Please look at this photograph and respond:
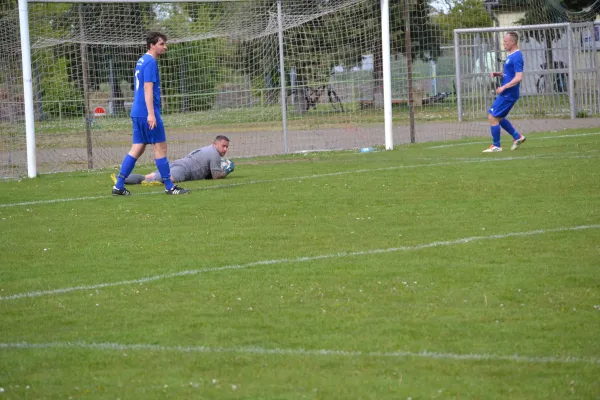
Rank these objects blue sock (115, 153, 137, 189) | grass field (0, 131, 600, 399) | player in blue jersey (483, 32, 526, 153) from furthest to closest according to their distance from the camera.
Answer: player in blue jersey (483, 32, 526, 153), blue sock (115, 153, 137, 189), grass field (0, 131, 600, 399)

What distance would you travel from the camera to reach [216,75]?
2127 centimetres

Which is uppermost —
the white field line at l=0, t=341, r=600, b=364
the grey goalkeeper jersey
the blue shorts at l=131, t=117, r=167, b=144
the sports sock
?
the blue shorts at l=131, t=117, r=167, b=144

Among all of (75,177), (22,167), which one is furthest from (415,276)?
(22,167)

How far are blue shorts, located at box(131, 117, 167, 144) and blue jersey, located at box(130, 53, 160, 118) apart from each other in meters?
0.09

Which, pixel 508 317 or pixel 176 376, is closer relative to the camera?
pixel 176 376

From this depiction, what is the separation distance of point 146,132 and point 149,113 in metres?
0.46

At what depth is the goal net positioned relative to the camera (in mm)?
19281

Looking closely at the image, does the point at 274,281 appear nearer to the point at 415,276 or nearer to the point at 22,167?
the point at 415,276

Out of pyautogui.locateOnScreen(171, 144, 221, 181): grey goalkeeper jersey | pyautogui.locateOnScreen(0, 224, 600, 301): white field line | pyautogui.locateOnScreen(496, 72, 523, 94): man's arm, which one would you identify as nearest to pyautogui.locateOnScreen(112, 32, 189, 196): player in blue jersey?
pyautogui.locateOnScreen(171, 144, 221, 181): grey goalkeeper jersey

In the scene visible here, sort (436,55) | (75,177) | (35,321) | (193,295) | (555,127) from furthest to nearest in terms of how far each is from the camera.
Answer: (436,55), (555,127), (75,177), (193,295), (35,321)

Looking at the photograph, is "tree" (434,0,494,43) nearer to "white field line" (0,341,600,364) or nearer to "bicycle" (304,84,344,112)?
"bicycle" (304,84,344,112)

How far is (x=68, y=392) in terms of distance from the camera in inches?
185

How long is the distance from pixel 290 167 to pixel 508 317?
10821 millimetres

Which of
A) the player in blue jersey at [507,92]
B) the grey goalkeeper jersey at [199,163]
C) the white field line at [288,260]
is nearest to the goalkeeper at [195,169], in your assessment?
the grey goalkeeper jersey at [199,163]
